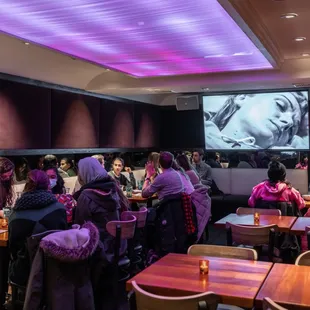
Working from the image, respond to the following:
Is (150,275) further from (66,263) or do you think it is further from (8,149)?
(8,149)

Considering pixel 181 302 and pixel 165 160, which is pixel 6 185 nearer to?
pixel 165 160

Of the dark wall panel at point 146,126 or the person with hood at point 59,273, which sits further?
the dark wall panel at point 146,126

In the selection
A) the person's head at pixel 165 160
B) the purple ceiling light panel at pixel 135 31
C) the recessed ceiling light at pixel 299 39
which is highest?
the recessed ceiling light at pixel 299 39

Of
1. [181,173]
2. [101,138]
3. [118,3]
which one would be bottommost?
[181,173]

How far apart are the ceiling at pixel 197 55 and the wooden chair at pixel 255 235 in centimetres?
172

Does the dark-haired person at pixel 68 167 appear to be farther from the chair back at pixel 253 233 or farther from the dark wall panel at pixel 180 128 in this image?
the chair back at pixel 253 233

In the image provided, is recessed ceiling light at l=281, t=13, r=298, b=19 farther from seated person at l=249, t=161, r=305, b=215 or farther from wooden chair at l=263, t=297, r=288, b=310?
wooden chair at l=263, t=297, r=288, b=310

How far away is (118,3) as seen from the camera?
3.07 meters

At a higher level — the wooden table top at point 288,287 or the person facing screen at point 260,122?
the person facing screen at point 260,122

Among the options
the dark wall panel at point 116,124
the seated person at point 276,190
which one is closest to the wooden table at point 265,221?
the seated person at point 276,190

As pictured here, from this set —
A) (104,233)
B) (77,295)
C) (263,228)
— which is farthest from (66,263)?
(263,228)

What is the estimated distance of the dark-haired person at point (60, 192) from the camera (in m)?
4.24

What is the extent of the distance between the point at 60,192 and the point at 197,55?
2228mm

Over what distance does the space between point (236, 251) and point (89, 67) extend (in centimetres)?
436
